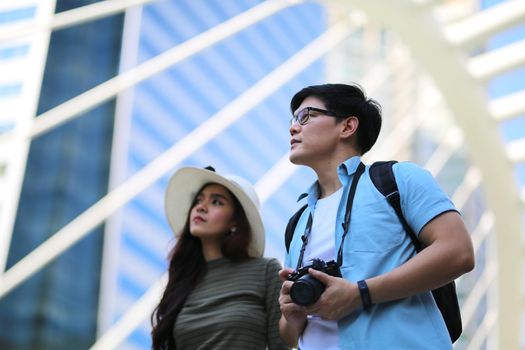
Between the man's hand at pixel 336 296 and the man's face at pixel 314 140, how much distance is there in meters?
0.53

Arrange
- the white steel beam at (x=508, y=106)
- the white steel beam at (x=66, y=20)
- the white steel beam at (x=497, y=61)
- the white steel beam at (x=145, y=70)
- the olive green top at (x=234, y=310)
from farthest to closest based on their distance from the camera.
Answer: the white steel beam at (x=508, y=106), the white steel beam at (x=497, y=61), the white steel beam at (x=145, y=70), the white steel beam at (x=66, y=20), the olive green top at (x=234, y=310)

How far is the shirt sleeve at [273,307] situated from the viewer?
289 cm

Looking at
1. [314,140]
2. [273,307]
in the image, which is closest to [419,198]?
[314,140]

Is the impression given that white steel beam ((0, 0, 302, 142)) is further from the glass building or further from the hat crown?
the hat crown

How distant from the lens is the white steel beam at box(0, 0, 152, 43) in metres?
5.69

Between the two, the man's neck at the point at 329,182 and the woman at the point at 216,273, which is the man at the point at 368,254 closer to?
the man's neck at the point at 329,182

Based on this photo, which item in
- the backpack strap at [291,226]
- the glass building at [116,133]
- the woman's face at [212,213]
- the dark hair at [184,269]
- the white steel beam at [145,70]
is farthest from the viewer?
the glass building at [116,133]

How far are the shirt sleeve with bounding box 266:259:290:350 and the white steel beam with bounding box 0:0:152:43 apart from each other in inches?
134

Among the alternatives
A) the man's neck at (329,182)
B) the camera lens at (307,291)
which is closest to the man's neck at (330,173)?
the man's neck at (329,182)

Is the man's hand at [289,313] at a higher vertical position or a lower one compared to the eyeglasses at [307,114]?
lower

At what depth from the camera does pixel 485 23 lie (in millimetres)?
8938

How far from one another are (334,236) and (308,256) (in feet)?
0.37

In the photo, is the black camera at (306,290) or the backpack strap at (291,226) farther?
the backpack strap at (291,226)

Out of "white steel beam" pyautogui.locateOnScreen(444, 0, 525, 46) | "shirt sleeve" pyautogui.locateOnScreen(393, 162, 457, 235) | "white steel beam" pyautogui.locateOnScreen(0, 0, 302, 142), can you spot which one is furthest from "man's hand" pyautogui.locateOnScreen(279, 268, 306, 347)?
"white steel beam" pyautogui.locateOnScreen(444, 0, 525, 46)
